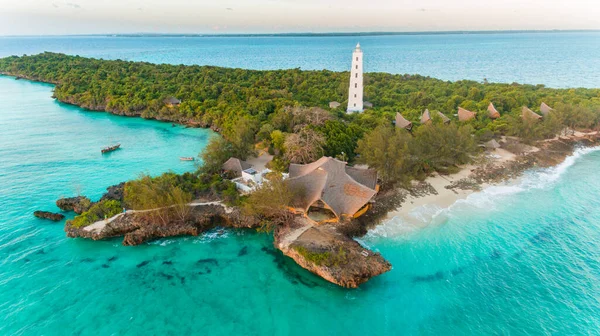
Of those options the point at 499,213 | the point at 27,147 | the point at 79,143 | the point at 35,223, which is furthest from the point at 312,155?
the point at 27,147

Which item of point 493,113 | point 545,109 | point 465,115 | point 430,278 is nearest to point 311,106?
point 465,115

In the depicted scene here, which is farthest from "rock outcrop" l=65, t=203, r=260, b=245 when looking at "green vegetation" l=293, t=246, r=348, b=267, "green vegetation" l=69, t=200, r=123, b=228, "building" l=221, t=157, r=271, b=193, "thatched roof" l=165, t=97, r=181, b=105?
"thatched roof" l=165, t=97, r=181, b=105

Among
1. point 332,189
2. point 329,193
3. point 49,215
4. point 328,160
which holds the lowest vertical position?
point 49,215

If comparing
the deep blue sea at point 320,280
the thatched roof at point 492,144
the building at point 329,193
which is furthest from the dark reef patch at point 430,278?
the thatched roof at point 492,144

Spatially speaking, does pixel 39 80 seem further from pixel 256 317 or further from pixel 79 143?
pixel 256 317

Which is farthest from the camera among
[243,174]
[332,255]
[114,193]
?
[243,174]

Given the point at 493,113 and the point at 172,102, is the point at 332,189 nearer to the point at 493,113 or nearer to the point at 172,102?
the point at 493,113

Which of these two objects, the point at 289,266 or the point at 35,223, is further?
the point at 35,223
